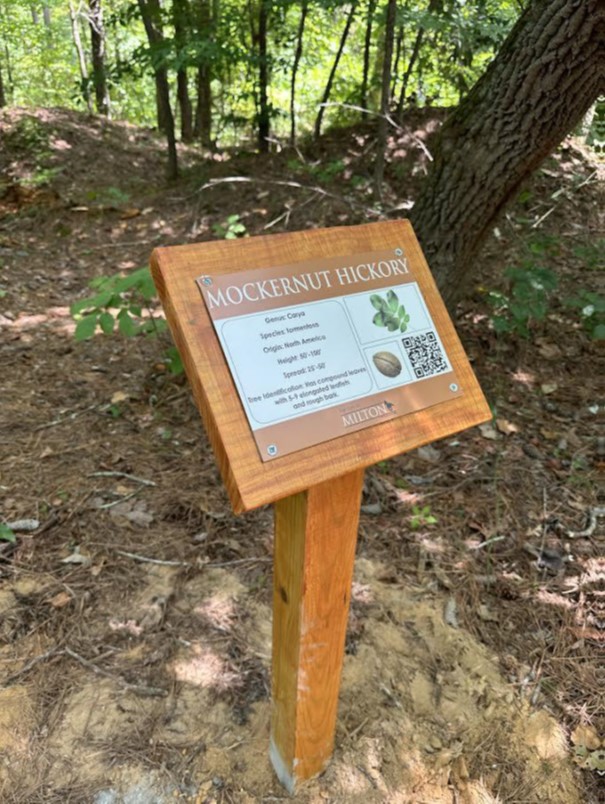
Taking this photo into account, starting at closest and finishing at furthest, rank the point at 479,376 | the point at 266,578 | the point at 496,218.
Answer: the point at 266,578
the point at 496,218
the point at 479,376

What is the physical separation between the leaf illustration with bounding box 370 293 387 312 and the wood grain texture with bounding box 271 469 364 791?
332 millimetres

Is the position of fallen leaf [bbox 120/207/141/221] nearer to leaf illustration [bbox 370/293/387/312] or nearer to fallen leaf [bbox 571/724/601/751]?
leaf illustration [bbox 370/293/387/312]

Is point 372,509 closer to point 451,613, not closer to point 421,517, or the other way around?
point 421,517

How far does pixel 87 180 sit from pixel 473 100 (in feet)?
17.6

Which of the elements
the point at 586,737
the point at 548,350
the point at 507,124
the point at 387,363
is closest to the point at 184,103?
the point at 548,350

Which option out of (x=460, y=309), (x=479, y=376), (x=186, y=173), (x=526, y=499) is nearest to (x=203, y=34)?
(x=186, y=173)

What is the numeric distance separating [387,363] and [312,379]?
0.19m

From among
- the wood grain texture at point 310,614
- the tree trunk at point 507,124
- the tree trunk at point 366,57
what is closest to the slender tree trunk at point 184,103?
the tree trunk at point 366,57

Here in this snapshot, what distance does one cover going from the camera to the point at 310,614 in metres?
1.16

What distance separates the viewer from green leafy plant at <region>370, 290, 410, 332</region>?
1062 mm

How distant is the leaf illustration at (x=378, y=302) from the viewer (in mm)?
1063

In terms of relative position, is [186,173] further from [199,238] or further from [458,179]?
[458,179]

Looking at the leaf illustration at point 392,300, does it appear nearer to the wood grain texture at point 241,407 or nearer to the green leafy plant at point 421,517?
the wood grain texture at point 241,407

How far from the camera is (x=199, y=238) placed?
508 centimetres
